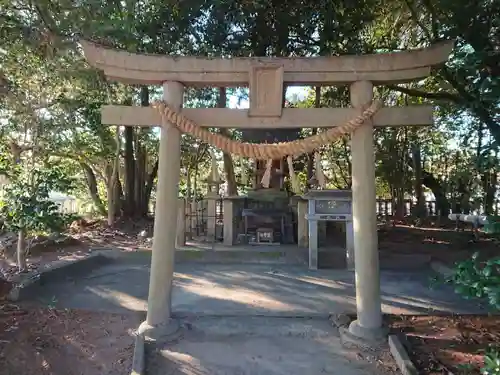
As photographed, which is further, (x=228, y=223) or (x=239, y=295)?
(x=228, y=223)

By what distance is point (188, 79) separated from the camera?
443cm

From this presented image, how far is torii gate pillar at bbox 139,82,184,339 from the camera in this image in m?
4.39

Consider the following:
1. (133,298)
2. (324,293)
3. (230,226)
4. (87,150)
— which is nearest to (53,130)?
(87,150)

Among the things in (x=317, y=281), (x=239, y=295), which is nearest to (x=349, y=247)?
(x=317, y=281)

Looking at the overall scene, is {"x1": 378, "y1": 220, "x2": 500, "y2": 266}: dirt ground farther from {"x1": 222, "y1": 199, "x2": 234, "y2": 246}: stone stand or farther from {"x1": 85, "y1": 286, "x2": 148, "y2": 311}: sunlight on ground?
{"x1": 85, "y1": 286, "x2": 148, "y2": 311}: sunlight on ground

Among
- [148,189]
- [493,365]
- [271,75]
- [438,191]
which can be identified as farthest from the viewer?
[438,191]

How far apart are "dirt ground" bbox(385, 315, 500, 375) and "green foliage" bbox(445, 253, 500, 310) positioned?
923 millimetres

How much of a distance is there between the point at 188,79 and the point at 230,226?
563 cm

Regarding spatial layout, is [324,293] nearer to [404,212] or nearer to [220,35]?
[220,35]

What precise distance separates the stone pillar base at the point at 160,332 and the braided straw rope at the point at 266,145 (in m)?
2.01

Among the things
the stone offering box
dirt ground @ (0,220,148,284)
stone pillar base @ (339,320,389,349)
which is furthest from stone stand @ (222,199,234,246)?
stone pillar base @ (339,320,389,349)

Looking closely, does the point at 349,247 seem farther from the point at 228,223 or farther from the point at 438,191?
the point at 438,191

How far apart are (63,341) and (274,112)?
329cm

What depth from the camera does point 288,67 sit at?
4.39 meters
